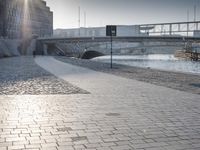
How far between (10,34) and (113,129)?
9111 centimetres

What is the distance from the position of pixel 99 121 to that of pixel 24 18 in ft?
340

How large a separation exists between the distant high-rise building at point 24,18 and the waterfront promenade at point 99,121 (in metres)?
79.2

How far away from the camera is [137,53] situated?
112 m

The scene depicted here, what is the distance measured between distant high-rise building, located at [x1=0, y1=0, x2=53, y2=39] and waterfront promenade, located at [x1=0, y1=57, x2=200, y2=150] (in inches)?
3118

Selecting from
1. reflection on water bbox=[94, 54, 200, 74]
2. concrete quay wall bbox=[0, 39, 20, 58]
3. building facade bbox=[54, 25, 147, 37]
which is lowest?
reflection on water bbox=[94, 54, 200, 74]

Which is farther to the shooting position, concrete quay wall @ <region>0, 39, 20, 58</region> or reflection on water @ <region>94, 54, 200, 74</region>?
concrete quay wall @ <region>0, 39, 20, 58</region>

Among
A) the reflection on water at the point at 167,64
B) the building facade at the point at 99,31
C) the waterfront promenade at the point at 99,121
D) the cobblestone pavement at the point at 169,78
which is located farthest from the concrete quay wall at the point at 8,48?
the waterfront promenade at the point at 99,121

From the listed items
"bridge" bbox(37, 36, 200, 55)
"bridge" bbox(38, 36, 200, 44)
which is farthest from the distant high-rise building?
"bridge" bbox(38, 36, 200, 44)

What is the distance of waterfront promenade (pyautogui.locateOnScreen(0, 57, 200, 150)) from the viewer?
582cm

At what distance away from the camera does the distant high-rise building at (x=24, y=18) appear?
9094cm

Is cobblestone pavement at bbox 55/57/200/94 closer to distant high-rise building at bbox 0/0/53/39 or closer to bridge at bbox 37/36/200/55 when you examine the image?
bridge at bbox 37/36/200/55

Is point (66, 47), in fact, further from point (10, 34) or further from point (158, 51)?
point (158, 51)

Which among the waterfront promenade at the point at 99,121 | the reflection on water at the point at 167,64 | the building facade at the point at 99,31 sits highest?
the building facade at the point at 99,31

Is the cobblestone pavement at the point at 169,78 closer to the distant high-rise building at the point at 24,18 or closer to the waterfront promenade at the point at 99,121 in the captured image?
the waterfront promenade at the point at 99,121
